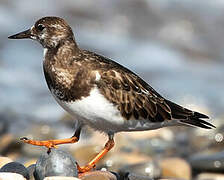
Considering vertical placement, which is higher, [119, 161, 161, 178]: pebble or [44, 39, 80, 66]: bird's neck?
[44, 39, 80, 66]: bird's neck

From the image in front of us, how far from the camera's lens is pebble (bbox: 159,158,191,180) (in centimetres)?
626

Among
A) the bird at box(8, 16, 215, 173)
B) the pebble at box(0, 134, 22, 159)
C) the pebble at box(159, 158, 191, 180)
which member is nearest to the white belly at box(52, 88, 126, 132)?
the bird at box(8, 16, 215, 173)

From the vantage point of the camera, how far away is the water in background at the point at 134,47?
10.1 meters

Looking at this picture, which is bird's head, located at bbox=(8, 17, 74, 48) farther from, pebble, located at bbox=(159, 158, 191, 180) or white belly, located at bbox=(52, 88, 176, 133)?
pebble, located at bbox=(159, 158, 191, 180)

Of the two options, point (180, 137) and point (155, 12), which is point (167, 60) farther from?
point (180, 137)

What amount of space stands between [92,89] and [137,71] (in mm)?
7068

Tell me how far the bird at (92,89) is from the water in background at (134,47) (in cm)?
404

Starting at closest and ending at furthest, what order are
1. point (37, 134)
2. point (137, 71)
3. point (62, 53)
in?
point (62, 53) < point (37, 134) < point (137, 71)

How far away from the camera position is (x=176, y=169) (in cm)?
630

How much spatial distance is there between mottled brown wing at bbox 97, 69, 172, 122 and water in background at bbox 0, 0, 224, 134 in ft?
13.0

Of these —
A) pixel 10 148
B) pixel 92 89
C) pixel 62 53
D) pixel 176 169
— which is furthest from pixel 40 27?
pixel 10 148

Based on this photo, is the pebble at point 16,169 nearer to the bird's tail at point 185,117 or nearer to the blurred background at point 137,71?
the bird's tail at point 185,117

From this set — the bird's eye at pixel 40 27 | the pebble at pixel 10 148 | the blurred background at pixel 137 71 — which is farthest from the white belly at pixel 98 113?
the pebble at pixel 10 148

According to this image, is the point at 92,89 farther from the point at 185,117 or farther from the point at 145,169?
the point at 145,169
